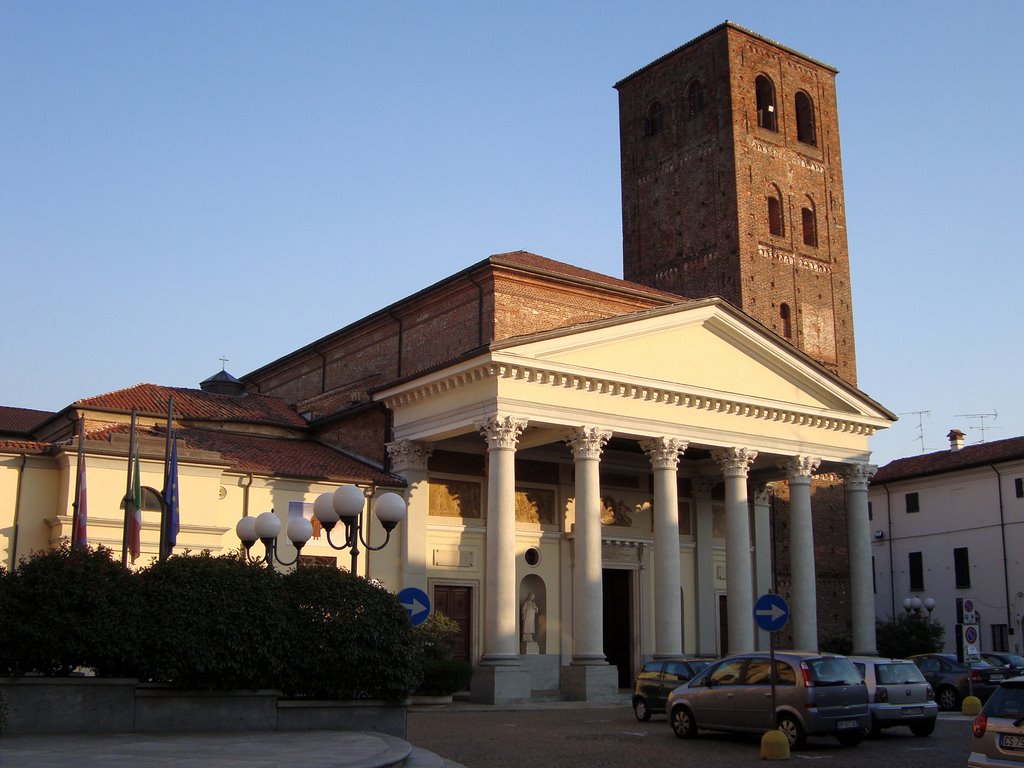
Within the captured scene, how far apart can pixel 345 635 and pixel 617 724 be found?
7.02 metres

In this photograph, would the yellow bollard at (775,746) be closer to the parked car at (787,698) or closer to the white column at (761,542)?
the parked car at (787,698)

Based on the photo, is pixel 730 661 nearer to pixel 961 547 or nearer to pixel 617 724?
pixel 617 724

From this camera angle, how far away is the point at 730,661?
16.6m

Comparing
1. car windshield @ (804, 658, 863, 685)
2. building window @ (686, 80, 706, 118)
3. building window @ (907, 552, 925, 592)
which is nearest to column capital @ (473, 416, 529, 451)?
car windshield @ (804, 658, 863, 685)

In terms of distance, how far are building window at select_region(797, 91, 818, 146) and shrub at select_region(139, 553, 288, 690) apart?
107 feet

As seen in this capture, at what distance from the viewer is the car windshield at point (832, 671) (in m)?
15.5

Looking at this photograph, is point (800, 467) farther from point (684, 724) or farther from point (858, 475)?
point (684, 724)

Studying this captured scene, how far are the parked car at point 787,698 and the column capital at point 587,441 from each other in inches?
369

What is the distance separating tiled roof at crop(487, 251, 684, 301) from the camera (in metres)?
28.5

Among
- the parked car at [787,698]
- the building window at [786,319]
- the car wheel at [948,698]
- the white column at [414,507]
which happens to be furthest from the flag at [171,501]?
the building window at [786,319]

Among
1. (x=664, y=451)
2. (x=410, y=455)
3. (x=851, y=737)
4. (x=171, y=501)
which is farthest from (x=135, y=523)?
(x=851, y=737)

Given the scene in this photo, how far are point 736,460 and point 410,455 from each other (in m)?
8.20

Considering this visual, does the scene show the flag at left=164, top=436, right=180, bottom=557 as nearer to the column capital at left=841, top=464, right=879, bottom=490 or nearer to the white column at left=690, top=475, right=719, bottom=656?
the white column at left=690, top=475, right=719, bottom=656

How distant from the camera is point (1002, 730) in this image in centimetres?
961
